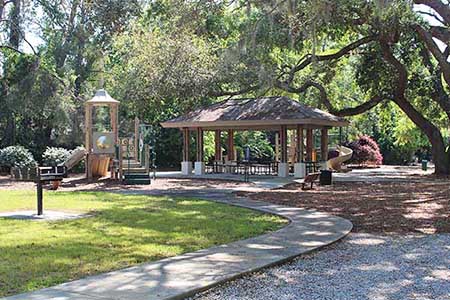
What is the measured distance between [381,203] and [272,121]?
31.4 ft

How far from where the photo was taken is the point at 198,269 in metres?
6.77

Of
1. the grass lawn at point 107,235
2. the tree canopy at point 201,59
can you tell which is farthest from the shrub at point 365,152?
the grass lawn at point 107,235

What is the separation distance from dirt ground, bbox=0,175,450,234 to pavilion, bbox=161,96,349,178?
10.6 feet

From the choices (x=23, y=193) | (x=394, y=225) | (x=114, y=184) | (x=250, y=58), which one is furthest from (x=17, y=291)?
(x=250, y=58)

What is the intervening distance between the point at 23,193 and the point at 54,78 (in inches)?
452

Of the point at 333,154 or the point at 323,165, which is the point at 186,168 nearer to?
the point at 323,165

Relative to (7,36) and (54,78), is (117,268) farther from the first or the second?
(7,36)

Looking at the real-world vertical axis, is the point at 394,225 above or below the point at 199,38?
below

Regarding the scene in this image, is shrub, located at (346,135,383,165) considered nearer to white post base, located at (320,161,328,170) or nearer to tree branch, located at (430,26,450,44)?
white post base, located at (320,161,328,170)

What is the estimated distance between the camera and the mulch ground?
10859 mm

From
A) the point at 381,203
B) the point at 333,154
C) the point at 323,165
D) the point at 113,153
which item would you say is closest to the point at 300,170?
the point at 323,165

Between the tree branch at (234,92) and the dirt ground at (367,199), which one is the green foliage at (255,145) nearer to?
the tree branch at (234,92)

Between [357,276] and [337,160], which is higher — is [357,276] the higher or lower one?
the lower one

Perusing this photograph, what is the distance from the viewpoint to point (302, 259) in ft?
25.1
